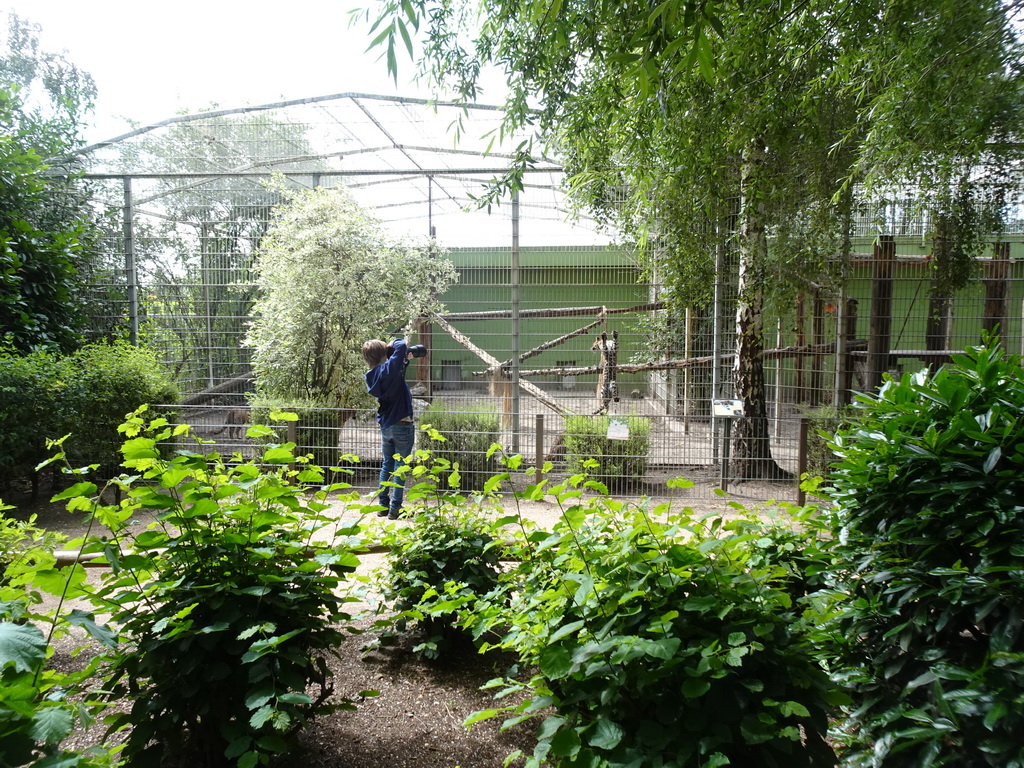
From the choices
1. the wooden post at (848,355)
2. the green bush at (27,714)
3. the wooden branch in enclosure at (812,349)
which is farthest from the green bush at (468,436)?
the green bush at (27,714)

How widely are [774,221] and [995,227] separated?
103 inches

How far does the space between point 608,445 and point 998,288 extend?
5464 mm

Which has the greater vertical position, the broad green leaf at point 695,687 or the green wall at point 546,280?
the green wall at point 546,280

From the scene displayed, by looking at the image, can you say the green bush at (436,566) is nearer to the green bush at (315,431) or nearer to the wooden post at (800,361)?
the green bush at (315,431)

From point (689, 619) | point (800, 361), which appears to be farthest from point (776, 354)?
point (689, 619)

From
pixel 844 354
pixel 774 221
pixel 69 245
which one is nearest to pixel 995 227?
pixel 844 354

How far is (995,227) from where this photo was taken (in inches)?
277

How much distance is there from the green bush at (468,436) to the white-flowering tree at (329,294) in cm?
120

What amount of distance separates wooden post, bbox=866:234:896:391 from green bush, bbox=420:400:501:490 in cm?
452

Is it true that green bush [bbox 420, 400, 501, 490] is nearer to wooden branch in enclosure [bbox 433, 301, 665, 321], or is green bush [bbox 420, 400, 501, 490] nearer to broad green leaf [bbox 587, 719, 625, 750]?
wooden branch in enclosure [bbox 433, 301, 665, 321]

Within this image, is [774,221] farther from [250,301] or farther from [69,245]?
[69,245]

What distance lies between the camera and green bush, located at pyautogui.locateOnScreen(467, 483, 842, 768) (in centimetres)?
150

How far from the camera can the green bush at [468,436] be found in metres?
7.68

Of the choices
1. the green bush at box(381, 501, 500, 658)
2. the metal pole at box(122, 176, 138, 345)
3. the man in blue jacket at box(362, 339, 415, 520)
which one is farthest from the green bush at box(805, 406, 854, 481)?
the metal pole at box(122, 176, 138, 345)
